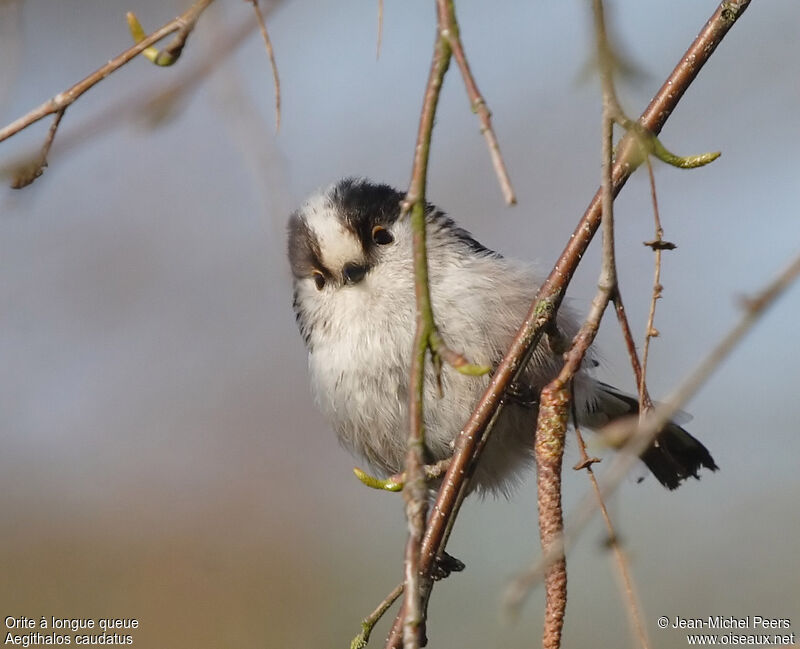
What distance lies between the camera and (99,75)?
1.57 metres

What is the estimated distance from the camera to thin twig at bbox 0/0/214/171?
5.07ft

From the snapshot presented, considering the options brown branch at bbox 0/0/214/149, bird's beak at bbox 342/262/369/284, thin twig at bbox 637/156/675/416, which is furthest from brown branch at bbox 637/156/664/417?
bird's beak at bbox 342/262/369/284

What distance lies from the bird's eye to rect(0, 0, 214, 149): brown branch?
5.42 feet

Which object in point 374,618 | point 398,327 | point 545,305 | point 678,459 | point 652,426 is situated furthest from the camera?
point 678,459

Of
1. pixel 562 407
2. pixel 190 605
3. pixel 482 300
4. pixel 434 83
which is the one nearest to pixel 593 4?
pixel 434 83

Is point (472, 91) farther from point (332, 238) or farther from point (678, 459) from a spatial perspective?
point (678, 459)

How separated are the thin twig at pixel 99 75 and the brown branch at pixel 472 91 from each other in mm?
416

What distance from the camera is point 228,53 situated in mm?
1781

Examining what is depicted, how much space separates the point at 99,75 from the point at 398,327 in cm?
155

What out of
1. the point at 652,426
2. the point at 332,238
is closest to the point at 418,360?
the point at 652,426

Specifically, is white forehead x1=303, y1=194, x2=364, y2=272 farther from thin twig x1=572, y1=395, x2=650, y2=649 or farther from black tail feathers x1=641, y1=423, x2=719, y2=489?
thin twig x1=572, y1=395, x2=650, y2=649

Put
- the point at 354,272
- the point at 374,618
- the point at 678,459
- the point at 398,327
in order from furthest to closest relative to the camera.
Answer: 1. the point at 678,459
2. the point at 354,272
3. the point at 398,327
4. the point at 374,618

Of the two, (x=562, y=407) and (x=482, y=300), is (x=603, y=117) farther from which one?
(x=482, y=300)

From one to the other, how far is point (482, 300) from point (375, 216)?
0.51m
